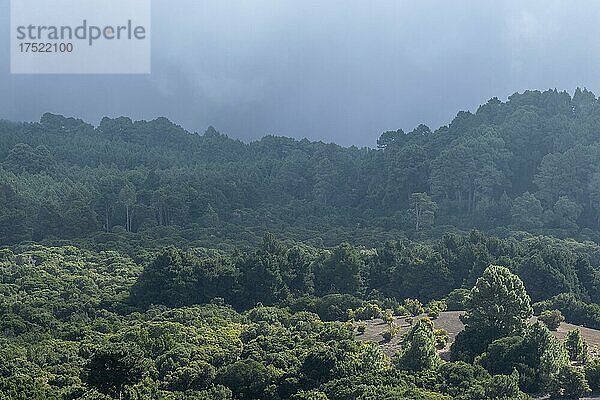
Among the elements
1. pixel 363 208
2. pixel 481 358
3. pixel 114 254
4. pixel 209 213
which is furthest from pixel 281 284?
pixel 363 208

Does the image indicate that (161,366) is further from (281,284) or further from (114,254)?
(114,254)

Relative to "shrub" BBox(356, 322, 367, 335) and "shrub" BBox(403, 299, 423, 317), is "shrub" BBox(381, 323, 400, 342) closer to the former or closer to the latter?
"shrub" BBox(356, 322, 367, 335)

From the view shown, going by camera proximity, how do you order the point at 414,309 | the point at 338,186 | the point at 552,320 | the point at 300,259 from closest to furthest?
1. the point at 552,320
2. the point at 414,309
3. the point at 300,259
4. the point at 338,186

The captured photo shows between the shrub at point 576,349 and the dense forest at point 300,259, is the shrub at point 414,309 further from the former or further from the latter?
the shrub at point 576,349

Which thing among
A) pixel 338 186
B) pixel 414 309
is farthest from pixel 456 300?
pixel 338 186

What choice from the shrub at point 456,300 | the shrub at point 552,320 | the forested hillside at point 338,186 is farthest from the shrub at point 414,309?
the forested hillside at point 338,186

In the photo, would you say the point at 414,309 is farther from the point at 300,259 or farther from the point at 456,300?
the point at 300,259

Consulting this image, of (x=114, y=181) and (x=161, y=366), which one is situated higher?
(x=114, y=181)
